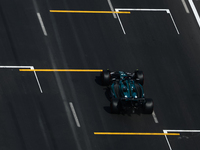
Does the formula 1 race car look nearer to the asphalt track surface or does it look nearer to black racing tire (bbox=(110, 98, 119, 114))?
black racing tire (bbox=(110, 98, 119, 114))

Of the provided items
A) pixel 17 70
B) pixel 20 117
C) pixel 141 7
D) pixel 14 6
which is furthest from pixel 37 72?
pixel 141 7

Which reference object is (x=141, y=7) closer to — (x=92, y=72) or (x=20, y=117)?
(x=92, y=72)

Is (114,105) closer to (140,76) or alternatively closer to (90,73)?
(140,76)

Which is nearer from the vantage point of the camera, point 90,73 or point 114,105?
point 114,105

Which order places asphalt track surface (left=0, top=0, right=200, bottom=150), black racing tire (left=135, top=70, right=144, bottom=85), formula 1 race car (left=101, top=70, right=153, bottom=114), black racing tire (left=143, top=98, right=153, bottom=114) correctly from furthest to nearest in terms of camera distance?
black racing tire (left=135, top=70, right=144, bottom=85)
black racing tire (left=143, top=98, right=153, bottom=114)
formula 1 race car (left=101, top=70, right=153, bottom=114)
asphalt track surface (left=0, top=0, right=200, bottom=150)

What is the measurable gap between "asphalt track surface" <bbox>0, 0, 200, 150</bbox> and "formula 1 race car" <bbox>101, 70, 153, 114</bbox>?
82cm

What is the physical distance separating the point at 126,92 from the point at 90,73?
166 inches

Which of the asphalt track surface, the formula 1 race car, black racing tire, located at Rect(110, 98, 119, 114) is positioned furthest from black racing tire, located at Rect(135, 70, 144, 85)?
black racing tire, located at Rect(110, 98, 119, 114)

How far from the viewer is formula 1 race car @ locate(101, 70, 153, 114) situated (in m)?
42.2

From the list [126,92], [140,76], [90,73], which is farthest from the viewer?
[90,73]

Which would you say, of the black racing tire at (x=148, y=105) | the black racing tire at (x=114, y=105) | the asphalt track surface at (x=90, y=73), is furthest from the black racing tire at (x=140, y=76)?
the black racing tire at (x=114, y=105)

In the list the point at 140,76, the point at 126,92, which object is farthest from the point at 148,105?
the point at 140,76

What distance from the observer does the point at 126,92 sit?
43.1 m

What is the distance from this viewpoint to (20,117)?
42594 millimetres
